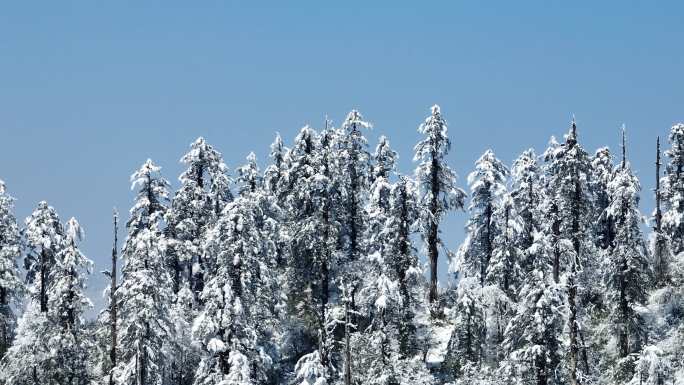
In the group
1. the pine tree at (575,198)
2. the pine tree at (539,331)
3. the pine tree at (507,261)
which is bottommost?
the pine tree at (539,331)

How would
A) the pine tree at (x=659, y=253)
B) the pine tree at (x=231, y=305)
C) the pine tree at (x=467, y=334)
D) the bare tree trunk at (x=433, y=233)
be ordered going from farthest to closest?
the bare tree trunk at (x=433, y=233) → the pine tree at (x=659, y=253) → the pine tree at (x=467, y=334) → the pine tree at (x=231, y=305)

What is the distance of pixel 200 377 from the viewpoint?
164 feet

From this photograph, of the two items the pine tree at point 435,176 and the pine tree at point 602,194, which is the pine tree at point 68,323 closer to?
the pine tree at point 435,176

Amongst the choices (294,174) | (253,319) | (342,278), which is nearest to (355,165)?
(294,174)

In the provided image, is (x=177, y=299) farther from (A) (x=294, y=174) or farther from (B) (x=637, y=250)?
(B) (x=637, y=250)

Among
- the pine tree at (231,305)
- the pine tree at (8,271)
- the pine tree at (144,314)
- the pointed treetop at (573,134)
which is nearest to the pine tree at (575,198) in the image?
the pointed treetop at (573,134)

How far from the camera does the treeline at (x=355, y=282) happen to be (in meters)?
48.7

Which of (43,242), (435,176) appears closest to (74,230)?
(43,242)

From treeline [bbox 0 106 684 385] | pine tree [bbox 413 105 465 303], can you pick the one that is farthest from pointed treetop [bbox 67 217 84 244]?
pine tree [bbox 413 105 465 303]

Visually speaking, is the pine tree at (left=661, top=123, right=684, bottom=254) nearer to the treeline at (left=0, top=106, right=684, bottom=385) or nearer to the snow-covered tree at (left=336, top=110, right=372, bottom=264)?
the treeline at (left=0, top=106, right=684, bottom=385)

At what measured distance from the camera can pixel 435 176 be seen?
199 feet

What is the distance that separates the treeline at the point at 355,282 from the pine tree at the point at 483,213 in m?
0.13

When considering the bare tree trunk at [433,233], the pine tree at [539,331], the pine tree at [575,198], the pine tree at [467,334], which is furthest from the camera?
the pine tree at [575,198]

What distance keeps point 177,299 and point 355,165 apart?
1532cm
